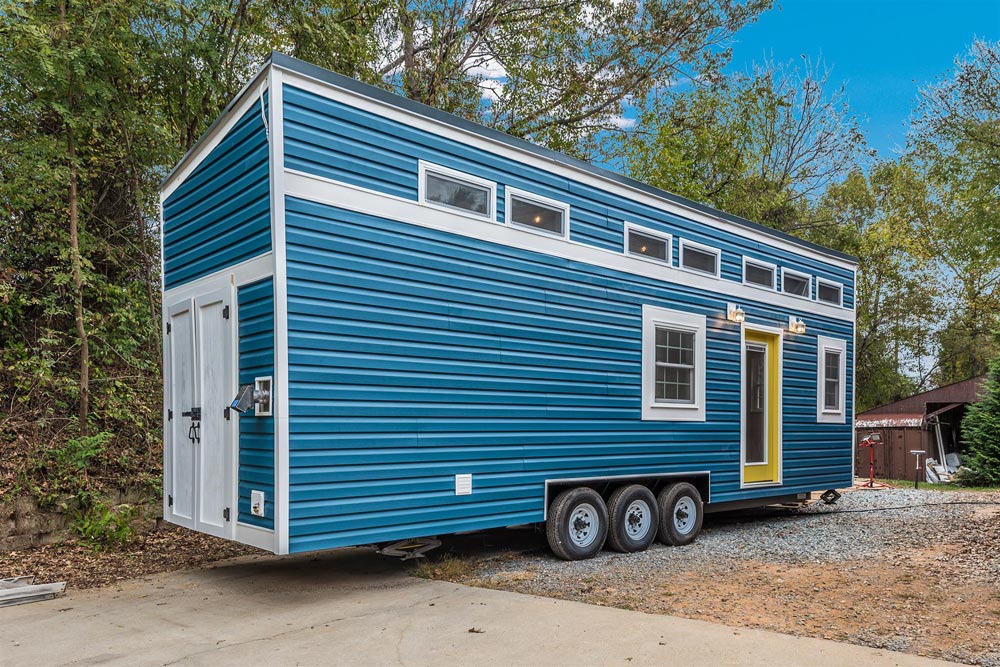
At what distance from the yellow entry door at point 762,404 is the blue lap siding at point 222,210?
5910 millimetres

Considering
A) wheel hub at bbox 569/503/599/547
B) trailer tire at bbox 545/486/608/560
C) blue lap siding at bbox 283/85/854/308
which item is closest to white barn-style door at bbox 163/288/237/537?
blue lap siding at bbox 283/85/854/308

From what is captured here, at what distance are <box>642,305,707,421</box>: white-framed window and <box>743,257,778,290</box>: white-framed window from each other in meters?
1.14

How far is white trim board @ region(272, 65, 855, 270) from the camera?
210 inches

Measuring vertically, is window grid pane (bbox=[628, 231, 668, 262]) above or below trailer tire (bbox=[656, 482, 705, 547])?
above

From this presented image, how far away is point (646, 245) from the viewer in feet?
25.6

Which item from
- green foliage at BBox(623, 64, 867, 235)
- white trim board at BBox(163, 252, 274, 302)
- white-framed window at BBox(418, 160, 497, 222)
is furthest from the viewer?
green foliage at BBox(623, 64, 867, 235)

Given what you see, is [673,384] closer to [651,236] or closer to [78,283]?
[651,236]

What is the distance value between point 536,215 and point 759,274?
12.4 feet

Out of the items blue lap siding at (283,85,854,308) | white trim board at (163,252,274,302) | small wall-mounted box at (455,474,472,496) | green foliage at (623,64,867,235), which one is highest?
green foliage at (623,64,867,235)

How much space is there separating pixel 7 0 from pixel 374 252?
455cm

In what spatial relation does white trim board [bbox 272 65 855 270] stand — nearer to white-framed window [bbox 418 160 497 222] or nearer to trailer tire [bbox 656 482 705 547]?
white-framed window [bbox 418 160 497 222]

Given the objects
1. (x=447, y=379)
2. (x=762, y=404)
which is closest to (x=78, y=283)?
(x=447, y=379)

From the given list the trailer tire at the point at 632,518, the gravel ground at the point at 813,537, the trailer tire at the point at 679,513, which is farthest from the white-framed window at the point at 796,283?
the trailer tire at the point at 632,518

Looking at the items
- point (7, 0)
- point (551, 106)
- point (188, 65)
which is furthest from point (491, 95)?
point (7, 0)
